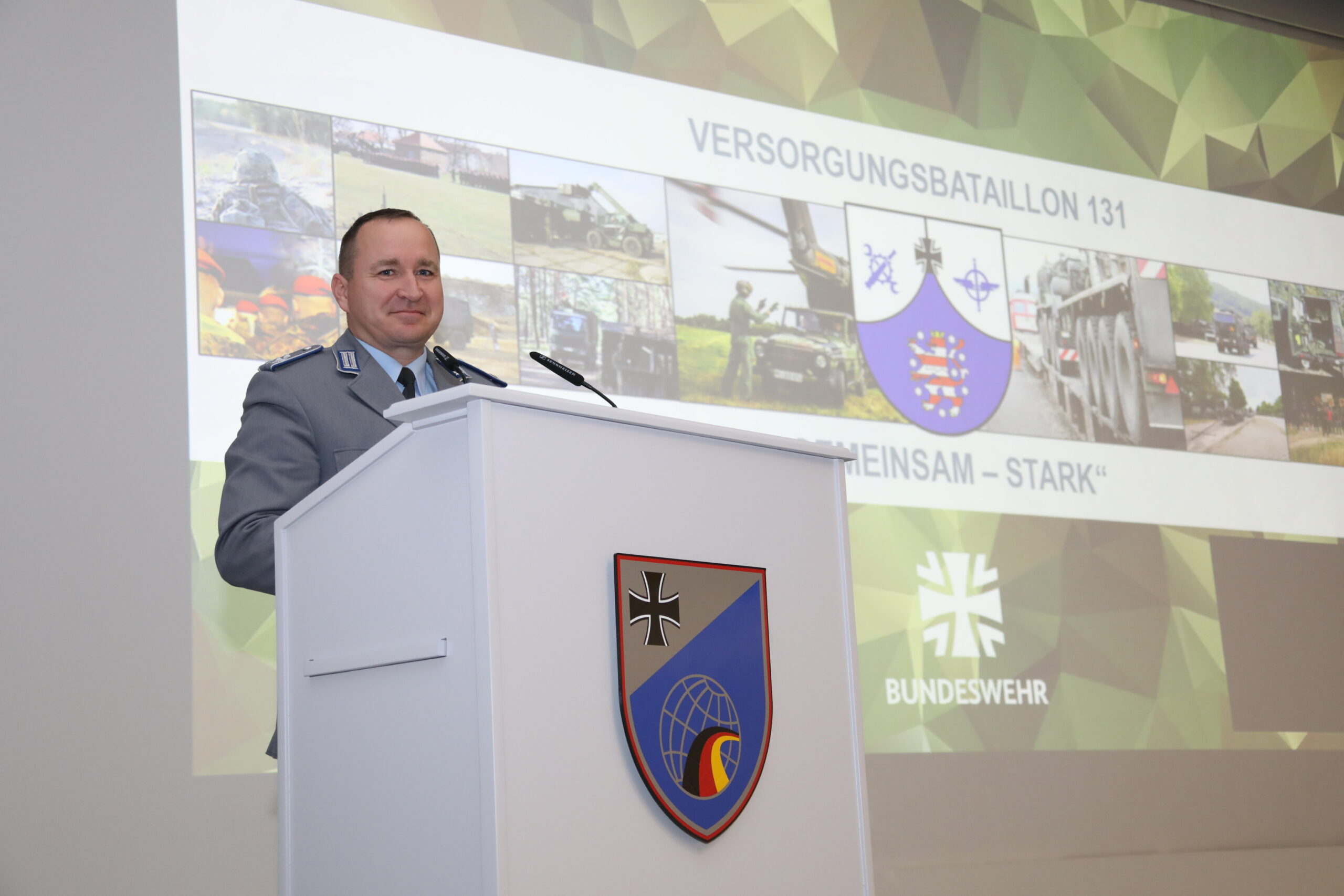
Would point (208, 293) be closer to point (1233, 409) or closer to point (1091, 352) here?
point (1091, 352)

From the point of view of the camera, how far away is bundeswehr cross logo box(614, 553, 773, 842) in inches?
48.3

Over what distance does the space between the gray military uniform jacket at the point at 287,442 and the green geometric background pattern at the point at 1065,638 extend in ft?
6.17

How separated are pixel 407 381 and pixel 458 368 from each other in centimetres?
15

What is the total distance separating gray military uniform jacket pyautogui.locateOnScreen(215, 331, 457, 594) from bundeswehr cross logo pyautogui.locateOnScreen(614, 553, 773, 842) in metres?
0.50

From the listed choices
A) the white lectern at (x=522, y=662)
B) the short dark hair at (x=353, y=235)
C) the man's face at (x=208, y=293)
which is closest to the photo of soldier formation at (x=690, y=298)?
the man's face at (x=208, y=293)

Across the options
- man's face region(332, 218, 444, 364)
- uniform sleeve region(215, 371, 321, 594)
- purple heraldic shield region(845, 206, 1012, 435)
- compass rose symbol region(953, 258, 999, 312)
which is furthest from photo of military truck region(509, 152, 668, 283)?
uniform sleeve region(215, 371, 321, 594)

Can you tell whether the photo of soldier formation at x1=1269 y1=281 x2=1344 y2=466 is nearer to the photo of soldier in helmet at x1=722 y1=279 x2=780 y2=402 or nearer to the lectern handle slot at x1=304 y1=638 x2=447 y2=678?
the photo of soldier in helmet at x1=722 y1=279 x2=780 y2=402

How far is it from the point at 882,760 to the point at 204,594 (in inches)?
71.5

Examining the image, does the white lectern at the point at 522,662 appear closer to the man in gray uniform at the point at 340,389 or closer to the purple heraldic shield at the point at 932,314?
the man in gray uniform at the point at 340,389

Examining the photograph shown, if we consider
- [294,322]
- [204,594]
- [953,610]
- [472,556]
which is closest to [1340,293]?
[953,610]

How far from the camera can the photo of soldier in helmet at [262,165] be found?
2.66 meters

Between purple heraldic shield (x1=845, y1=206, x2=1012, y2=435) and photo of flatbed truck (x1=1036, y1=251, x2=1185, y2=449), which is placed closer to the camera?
purple heraldic shield (x1=845, y1=206, x2=1012, y2=435)

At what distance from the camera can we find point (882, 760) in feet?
11.0

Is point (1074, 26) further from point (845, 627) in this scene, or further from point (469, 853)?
point (469, 853)
